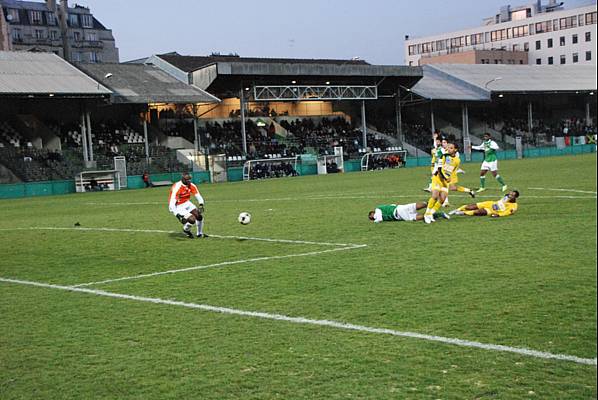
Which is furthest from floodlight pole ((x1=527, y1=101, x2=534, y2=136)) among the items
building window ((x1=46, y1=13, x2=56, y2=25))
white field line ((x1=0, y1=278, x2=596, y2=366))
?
building window ((x1=46, y1=13, x2=56, y2=25))

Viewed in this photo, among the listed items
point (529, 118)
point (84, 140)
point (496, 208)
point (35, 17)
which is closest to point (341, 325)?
point (496, 208)

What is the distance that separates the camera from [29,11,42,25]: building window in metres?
99.8

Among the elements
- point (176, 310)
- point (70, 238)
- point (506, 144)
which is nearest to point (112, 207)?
point (70, 238)

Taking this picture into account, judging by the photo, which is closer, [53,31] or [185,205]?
[185,205]

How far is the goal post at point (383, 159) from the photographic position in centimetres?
5891

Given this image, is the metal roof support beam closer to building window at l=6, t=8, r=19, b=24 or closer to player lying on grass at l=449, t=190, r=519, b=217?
player lying on grass at l=449, t=190, r=519, b=217

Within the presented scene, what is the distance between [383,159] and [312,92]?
8649mm

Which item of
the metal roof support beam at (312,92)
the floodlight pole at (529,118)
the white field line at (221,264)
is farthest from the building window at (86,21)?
the white field line at (221,264)

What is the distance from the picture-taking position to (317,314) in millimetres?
7887

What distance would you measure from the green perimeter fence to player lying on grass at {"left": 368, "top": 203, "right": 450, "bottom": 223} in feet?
71.5

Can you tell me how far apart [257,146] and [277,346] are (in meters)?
53.4

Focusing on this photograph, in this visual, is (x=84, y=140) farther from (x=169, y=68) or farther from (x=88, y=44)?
(x=88, y=44)

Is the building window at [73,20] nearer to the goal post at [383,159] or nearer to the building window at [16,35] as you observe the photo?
the building window at [16,35]

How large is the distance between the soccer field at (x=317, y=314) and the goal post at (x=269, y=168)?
37.8 metres
